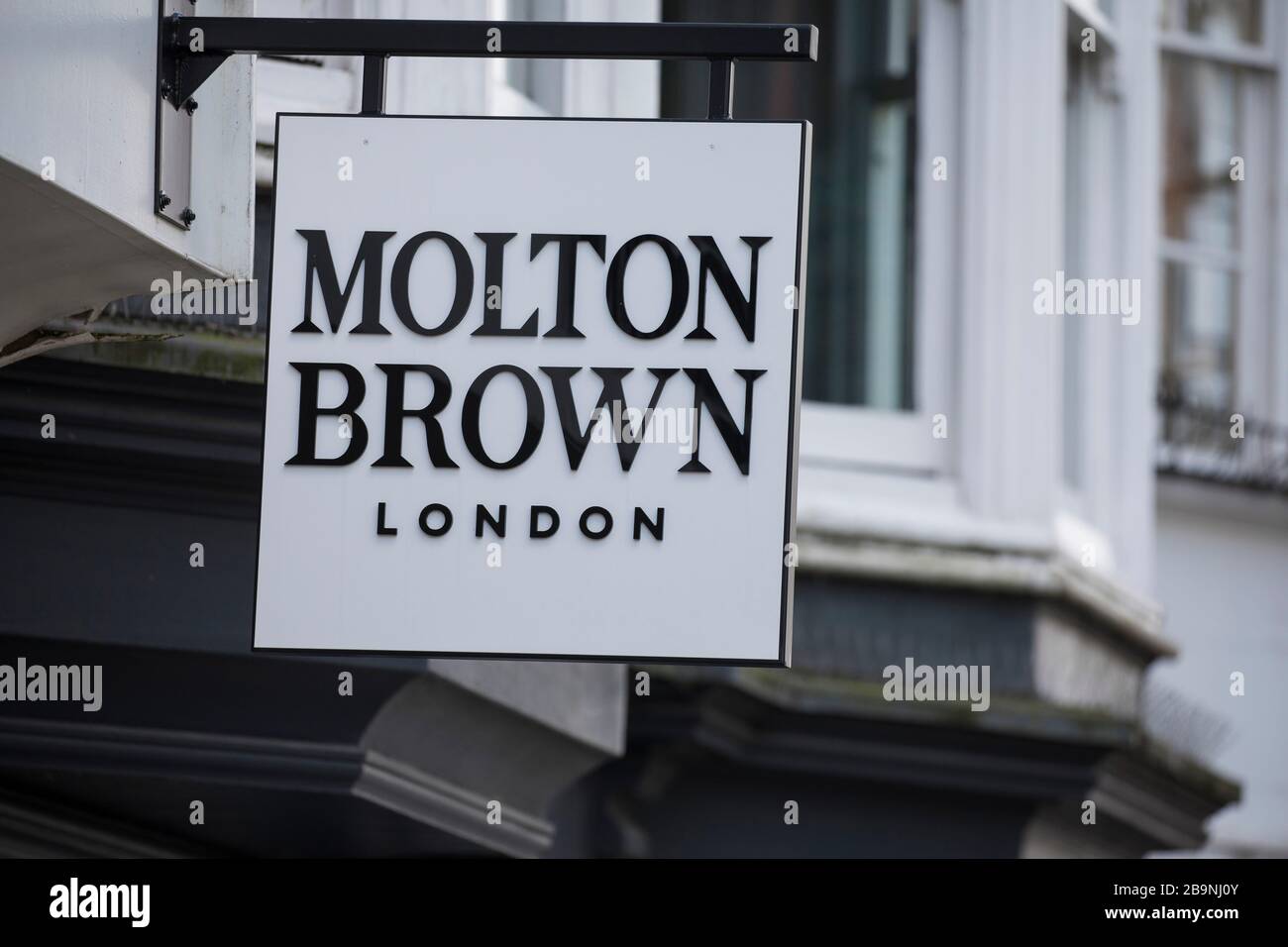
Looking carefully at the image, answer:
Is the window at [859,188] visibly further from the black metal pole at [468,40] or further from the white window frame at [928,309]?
the black metal pole at [468,40]

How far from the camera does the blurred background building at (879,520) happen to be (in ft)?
17.2

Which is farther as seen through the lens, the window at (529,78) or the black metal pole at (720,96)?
the window at (529,78)

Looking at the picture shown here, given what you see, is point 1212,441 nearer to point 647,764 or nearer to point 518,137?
point 647,764

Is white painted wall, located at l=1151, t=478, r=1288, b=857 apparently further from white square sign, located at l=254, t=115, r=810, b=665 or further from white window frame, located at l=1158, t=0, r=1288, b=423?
white square sign, located at l=254, t=115, r=810, b=665

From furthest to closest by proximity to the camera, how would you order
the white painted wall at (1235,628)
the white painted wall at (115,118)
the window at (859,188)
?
the white painted wall at (1235,628)
the window at (859,188)
the white painted wall at (115,118)

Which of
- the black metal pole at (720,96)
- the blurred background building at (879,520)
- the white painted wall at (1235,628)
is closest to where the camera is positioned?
the black metal pole at (720,96)

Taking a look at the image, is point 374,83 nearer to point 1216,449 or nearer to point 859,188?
point 859,188

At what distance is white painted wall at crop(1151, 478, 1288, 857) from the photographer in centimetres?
980

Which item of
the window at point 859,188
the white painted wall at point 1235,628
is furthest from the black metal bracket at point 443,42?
the white painted wall at point 1235,628

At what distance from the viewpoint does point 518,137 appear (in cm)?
414

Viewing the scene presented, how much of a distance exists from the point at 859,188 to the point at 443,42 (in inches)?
163

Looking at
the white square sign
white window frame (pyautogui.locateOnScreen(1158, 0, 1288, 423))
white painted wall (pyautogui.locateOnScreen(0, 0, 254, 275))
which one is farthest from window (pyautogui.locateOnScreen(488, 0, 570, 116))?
white window frame (pyautogui.locateOnScreen(1158, 0, 1288, 423))

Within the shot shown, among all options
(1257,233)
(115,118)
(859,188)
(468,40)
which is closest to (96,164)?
(115,118)

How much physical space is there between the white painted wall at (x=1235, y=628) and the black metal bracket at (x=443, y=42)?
609 cm
